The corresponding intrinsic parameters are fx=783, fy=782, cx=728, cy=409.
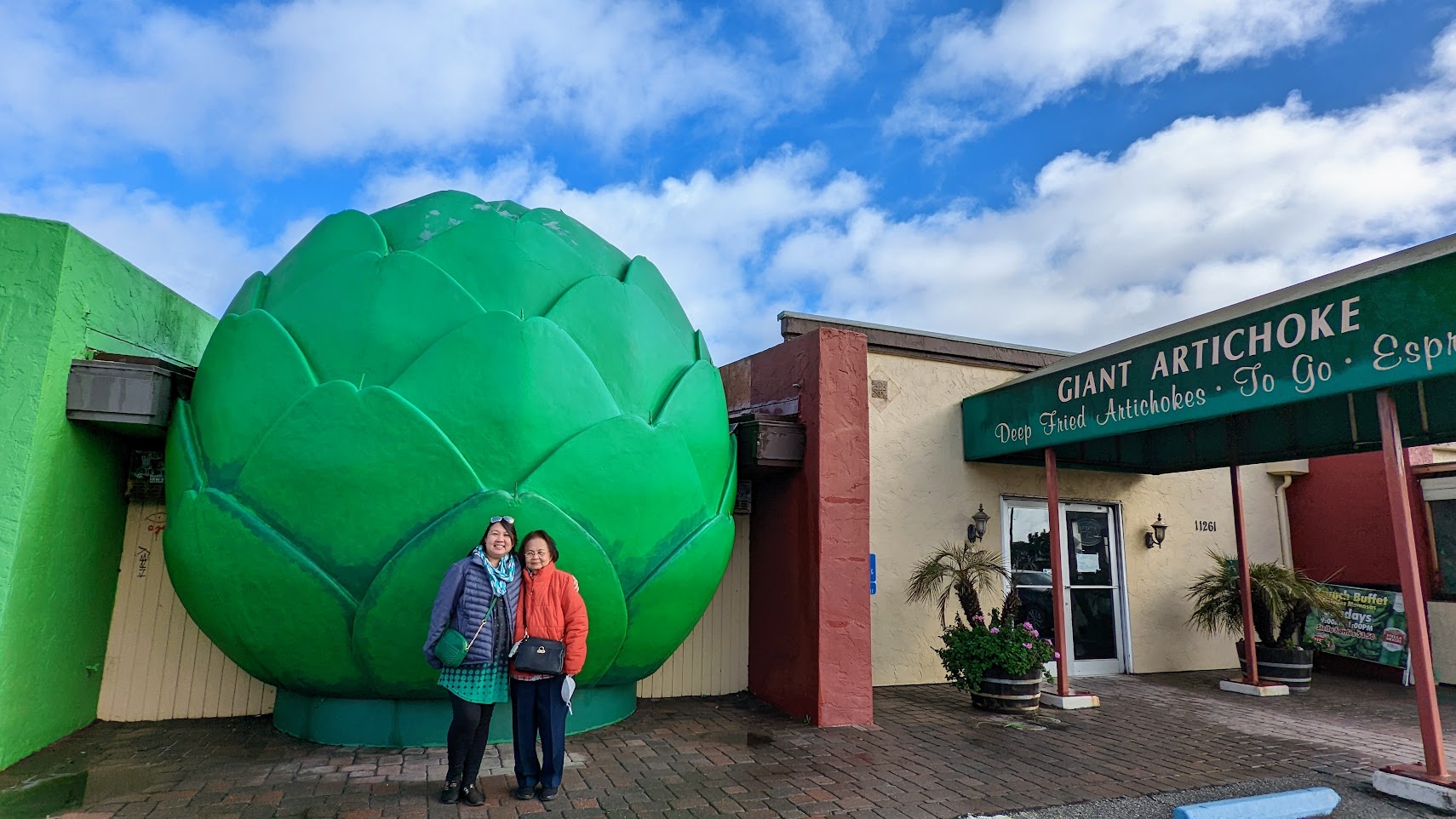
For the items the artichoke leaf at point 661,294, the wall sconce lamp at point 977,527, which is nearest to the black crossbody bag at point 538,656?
the artichoke leaf at point 661,294

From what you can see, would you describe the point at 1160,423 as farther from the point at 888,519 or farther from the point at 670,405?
the point at 670,405

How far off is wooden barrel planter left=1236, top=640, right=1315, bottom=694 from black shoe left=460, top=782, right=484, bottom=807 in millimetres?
7692

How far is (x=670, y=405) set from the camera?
4773 mm

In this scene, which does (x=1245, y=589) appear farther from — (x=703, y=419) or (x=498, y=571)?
(x=498, y=571)

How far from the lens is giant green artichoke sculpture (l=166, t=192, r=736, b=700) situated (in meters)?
4.07

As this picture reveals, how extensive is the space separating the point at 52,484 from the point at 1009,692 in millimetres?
6606

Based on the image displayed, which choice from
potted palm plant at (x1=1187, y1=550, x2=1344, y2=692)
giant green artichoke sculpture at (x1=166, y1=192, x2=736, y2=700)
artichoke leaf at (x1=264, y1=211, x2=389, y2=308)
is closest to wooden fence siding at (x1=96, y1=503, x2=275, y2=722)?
giant green artichoke sculpture at (x1=166, y1=192, x2=736, y2=700)

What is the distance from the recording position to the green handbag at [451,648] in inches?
142

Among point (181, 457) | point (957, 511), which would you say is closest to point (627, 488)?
point (181, 457)

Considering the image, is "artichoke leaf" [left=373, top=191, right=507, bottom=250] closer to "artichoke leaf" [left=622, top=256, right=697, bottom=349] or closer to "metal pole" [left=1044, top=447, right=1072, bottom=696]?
"artichoke leaf" [left=622, top=256, right=697, bottom=349]

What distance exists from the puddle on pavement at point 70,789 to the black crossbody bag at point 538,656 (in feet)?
6.48

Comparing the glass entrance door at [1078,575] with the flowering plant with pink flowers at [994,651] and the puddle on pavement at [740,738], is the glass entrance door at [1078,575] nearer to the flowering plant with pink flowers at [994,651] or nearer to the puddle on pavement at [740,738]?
the flowering plant with pink flowers at [994,651]

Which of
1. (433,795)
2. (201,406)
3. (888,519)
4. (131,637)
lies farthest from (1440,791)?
(131,637)

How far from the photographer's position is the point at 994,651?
6.35 m
